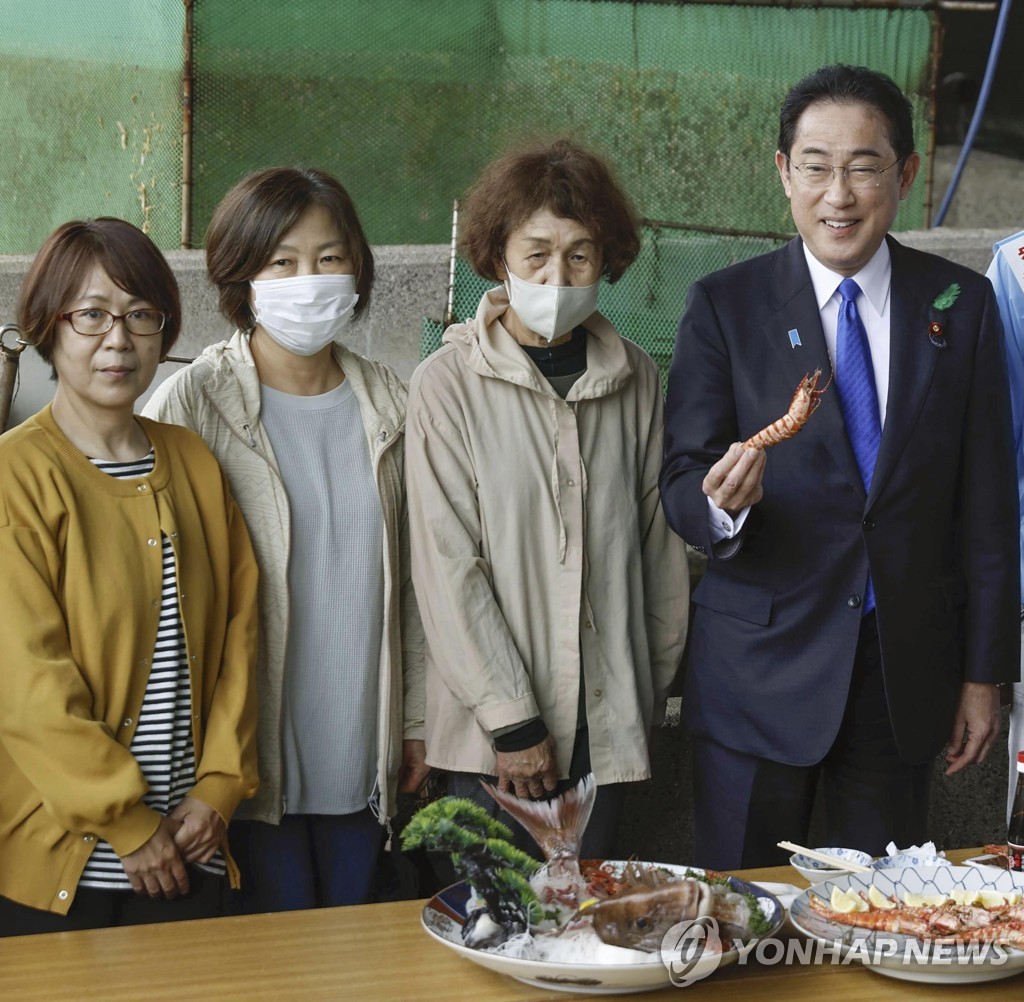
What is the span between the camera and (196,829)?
2291mm

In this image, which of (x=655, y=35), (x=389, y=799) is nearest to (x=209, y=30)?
(x=655, y=35)

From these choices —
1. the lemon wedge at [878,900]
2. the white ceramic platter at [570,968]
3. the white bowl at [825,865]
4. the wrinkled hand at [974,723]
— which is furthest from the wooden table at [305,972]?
the wrinkled hand at [974,723]

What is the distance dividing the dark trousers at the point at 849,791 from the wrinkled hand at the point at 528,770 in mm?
385

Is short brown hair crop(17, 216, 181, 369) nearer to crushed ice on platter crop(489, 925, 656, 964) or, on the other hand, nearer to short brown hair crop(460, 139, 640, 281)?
short brown hair crop(460, 139, 640, 281)

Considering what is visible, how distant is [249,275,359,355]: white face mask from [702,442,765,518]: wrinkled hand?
0.85 meters

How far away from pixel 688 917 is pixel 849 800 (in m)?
1.05

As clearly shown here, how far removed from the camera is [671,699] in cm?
343

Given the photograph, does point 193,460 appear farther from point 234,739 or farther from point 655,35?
point 655,35

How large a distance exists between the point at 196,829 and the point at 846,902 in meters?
1.14

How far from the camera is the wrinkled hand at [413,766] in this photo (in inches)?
108

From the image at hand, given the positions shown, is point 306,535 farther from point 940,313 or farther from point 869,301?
point 940,313

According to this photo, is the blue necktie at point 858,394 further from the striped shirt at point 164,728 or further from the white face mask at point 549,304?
the striped shirt at point 164,728

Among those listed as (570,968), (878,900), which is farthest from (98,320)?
(878,900)

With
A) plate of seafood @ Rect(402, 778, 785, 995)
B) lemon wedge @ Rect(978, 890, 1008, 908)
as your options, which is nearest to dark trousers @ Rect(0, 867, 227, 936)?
plate of seafood @ Rect(402, 778, 785, 995)
